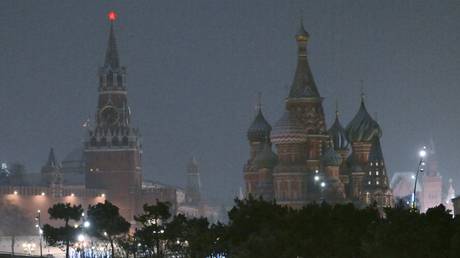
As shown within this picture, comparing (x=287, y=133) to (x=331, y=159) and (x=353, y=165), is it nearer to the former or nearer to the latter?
(x=331, y=159)

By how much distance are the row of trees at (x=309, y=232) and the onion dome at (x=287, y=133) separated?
225 ft

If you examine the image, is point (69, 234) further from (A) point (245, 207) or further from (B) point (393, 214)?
(B) point (393, 214)

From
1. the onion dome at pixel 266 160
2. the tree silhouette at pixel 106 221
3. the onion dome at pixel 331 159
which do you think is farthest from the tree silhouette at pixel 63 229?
the onion dome at pixel 266 160

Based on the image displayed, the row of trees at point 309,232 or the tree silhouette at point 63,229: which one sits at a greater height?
the tree silhouette at point 63,229

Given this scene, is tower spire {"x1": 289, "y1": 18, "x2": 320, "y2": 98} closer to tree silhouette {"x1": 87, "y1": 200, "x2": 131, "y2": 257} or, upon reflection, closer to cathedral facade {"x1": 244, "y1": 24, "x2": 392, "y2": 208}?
cathedral facade {"x1": 244, "y1": 24, "x2": 392, "y2": 208}

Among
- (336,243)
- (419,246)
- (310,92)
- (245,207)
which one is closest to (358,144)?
(310,92)

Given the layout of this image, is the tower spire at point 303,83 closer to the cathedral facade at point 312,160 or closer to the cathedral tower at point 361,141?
the cathedral facade at point 312,160

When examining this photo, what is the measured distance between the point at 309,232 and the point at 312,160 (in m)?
100

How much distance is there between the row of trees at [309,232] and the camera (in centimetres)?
7300

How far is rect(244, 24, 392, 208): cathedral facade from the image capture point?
18625 cm

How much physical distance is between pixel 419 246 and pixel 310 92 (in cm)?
12385

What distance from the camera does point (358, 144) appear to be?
7790 inches

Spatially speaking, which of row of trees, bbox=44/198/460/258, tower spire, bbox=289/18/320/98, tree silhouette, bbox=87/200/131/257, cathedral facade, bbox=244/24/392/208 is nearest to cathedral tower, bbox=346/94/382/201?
cathedral facade, bbox=244/24/392/208

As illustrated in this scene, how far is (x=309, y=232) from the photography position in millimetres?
88875
